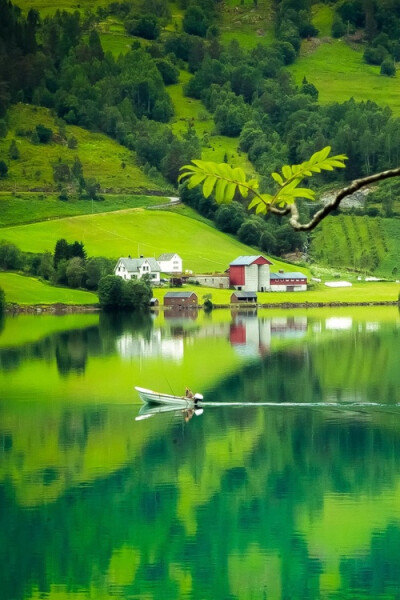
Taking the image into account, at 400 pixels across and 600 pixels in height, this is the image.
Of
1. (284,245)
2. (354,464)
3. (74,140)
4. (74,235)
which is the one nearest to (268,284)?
(284,245)

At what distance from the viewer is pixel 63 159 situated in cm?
18688

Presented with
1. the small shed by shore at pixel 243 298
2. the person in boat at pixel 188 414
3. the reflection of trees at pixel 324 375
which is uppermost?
the person in boat at pixel 188 414

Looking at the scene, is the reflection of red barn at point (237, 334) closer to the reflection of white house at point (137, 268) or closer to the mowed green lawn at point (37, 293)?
the mowed green lawn at point (37, 293)

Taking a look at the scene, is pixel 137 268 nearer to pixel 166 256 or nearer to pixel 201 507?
pixel 166 256

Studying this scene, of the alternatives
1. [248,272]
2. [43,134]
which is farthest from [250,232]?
[43,134]

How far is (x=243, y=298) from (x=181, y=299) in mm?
9735

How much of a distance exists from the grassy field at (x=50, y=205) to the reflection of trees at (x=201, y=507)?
362ft

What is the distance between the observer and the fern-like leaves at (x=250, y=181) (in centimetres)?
914

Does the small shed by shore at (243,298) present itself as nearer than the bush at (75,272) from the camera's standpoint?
No

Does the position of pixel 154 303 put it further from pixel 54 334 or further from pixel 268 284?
pixel 54 334

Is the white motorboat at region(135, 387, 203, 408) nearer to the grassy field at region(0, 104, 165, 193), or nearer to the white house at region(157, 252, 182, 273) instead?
the white house at region(157, 252, 182, 273)

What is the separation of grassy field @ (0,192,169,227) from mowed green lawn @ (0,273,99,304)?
25.7 metres

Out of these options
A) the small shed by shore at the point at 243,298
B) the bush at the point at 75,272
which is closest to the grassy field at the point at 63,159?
the bush at the point at 75,272

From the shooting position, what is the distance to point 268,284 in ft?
469
